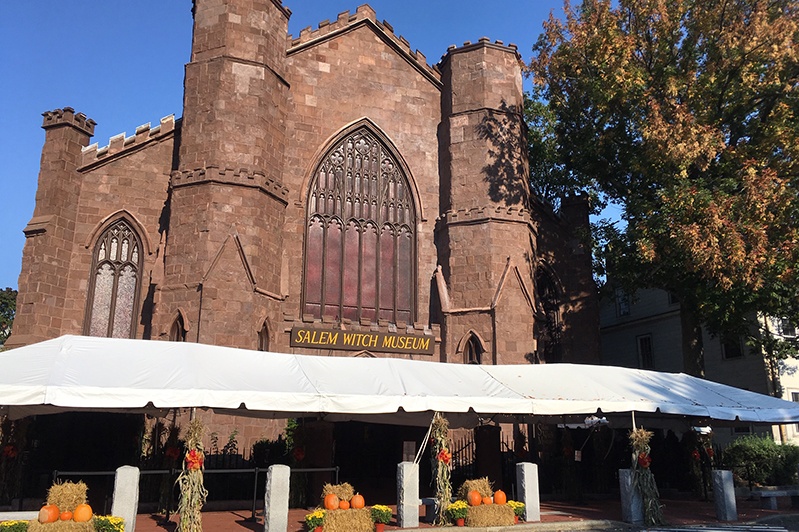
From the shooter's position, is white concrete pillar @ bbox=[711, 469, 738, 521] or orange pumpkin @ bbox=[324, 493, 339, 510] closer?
orange pumpkin @ bbox=[324, 493, 339, 510]

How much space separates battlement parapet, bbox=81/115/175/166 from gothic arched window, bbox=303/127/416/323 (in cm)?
526

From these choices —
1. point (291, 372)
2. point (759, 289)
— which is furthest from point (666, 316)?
point (291, 372)

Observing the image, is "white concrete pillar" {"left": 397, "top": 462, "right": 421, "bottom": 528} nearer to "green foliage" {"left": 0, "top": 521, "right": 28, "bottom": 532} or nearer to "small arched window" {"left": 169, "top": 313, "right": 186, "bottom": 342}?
"green foliage" {"left": 0, "top": 521, "right": 28, "bottom": 532}

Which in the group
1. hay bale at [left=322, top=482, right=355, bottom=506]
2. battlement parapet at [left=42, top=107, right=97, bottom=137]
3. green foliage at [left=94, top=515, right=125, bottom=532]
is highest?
battlement parapet at [left=42, top=107, right=97, bottom=137]

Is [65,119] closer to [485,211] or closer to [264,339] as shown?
[264,339]

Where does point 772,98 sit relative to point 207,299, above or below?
above

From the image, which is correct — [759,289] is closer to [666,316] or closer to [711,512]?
[711,512]

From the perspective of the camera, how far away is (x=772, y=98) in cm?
2209

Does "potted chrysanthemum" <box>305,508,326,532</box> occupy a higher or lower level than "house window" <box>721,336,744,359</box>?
lower

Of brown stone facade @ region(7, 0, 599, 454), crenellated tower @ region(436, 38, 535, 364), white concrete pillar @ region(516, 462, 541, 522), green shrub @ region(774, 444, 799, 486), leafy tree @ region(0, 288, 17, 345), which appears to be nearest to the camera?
white concrete pillar @ region(516, 462, 541, 522)

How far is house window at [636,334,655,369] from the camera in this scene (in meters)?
36.4

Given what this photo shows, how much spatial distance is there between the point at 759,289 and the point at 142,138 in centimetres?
2015

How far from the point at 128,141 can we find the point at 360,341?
10149mm

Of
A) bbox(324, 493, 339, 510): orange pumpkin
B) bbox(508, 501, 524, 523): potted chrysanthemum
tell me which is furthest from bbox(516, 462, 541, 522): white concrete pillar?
bbox(324, 493, 339, 510): orange pumpkin
